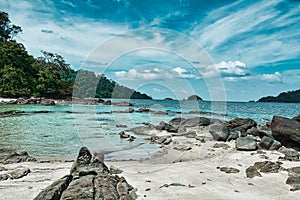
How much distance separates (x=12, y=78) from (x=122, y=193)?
4825 cm

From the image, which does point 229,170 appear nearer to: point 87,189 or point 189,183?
point 189,183

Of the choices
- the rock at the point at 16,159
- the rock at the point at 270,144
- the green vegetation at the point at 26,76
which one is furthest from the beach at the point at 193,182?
the green vegetation at the point at 26,76

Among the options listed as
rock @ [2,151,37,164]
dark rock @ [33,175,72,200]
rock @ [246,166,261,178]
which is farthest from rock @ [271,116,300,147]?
rock @ [2,151,37,164]

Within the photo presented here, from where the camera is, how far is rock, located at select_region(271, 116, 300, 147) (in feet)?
26.2

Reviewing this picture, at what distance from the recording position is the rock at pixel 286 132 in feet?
26.2

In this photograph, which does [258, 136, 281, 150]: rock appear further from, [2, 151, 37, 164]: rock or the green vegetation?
the green vegetation

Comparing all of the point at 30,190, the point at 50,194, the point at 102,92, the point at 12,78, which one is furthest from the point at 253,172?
the point at 102,92

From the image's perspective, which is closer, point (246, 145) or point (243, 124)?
point (246, 145)

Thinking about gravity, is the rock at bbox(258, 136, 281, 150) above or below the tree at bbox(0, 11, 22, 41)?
below

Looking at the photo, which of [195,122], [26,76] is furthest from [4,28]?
[195,122]

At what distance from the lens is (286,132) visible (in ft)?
27.0

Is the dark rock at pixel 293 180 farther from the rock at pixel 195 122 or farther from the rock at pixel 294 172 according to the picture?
the rock at pixel 195 122

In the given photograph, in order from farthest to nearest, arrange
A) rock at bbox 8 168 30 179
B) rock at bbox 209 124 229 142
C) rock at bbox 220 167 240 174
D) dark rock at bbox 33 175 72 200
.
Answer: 1. rock at bbox 209 124 229 142
2. rock at bbox 220 167 240 174
3. rock at bbox 8 168 30 179
4. dark rock at bbox 33 175 72 200

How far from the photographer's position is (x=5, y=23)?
180 feet
